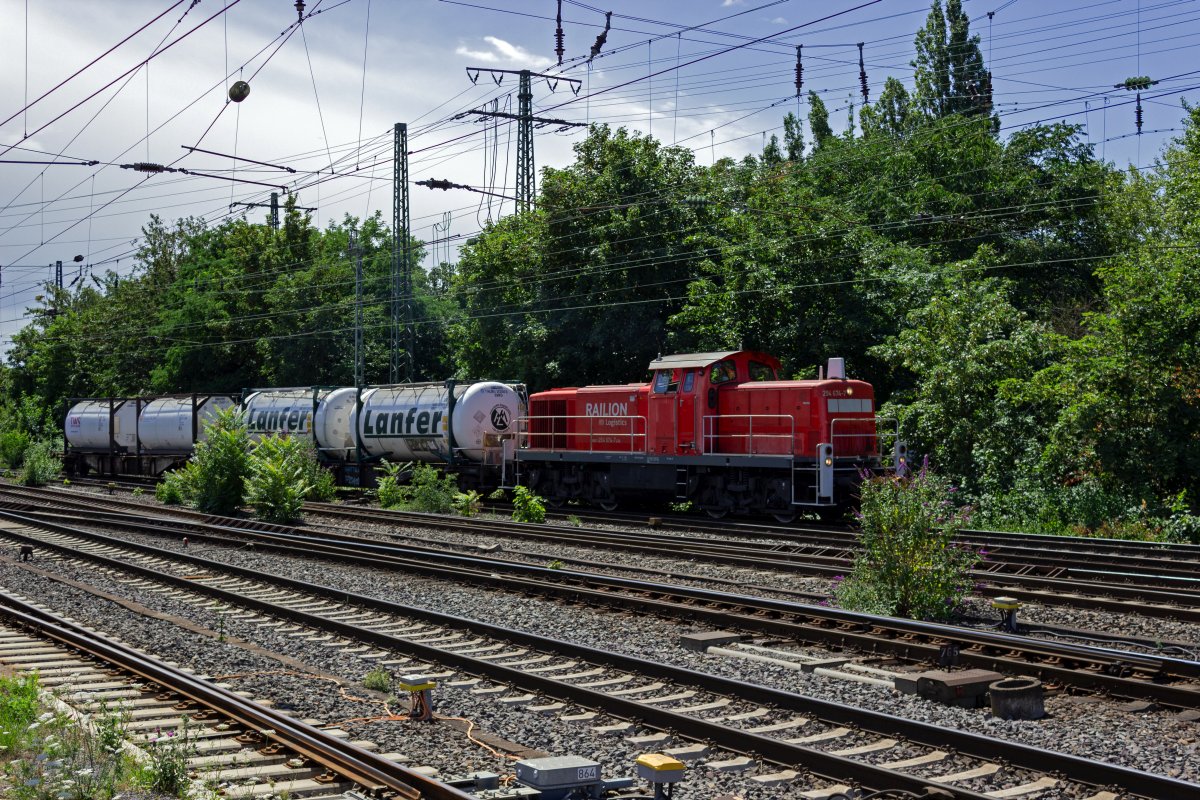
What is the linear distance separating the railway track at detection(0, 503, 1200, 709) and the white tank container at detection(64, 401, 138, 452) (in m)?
24.7

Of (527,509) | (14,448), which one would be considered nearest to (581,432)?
(527,509)

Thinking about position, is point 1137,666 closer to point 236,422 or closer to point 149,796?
point 149,796

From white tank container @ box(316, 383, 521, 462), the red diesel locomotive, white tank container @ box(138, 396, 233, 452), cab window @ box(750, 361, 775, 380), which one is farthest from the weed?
cab window @ box(750, 361, 775, 380)

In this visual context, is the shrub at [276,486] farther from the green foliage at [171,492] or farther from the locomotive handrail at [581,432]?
the locomotive handrail at [581,432]

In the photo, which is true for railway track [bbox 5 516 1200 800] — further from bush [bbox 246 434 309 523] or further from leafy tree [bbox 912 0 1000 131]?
leafy tree [bbox 912 0 1000 131]

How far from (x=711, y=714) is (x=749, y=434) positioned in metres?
13.7

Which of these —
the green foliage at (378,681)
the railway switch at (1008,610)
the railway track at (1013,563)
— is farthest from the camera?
the railway track at (1013,563)

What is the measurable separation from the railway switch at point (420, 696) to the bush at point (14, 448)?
47.5 meters

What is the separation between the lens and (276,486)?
23.9 metres

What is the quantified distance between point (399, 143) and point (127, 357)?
32519mm

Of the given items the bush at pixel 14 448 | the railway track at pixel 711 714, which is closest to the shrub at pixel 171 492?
the railway track at pixel 711 714

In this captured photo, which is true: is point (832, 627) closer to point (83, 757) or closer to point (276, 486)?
point (83, 757)

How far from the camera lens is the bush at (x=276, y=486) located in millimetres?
23844

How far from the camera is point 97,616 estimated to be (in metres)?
12.2
